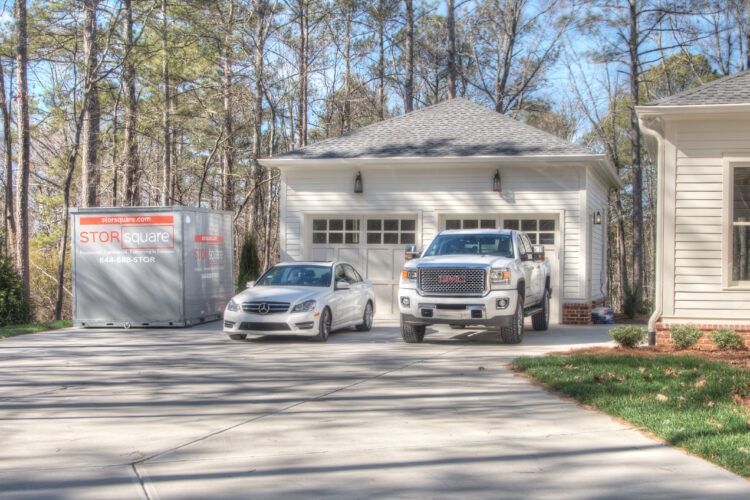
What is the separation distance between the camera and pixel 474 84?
3278cm

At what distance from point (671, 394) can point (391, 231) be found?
10.9m

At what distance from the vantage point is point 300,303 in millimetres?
12656

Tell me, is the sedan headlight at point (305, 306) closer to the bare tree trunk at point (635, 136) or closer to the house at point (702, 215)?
the house at point (702, 215)

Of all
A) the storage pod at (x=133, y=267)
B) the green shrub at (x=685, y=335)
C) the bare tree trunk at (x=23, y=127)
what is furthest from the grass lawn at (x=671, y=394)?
the bare tree trunk at (x=23, y=127)

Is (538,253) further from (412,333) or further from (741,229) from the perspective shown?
(741,229)

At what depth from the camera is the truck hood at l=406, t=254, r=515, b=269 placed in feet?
39.4

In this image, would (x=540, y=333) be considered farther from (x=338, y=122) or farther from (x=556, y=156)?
(x=338, y=122)

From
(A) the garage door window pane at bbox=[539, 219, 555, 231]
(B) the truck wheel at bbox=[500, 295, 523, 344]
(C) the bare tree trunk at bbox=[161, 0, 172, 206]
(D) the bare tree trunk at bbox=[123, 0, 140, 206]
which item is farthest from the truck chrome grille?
(D) the bare tree trunk at bbox=[123, 0, 140, 206]

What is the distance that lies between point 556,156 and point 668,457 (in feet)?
37.6

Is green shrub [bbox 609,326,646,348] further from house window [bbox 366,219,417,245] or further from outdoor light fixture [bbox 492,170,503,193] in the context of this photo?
house window [bbox 366,219,417,245]

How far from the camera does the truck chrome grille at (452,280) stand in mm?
11883

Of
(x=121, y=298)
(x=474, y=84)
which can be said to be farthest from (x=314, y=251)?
(x=474, y=84)

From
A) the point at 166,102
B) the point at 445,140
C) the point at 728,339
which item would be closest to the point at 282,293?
the point at 445,140

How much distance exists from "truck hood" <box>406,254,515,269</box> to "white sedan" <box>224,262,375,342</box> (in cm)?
179
